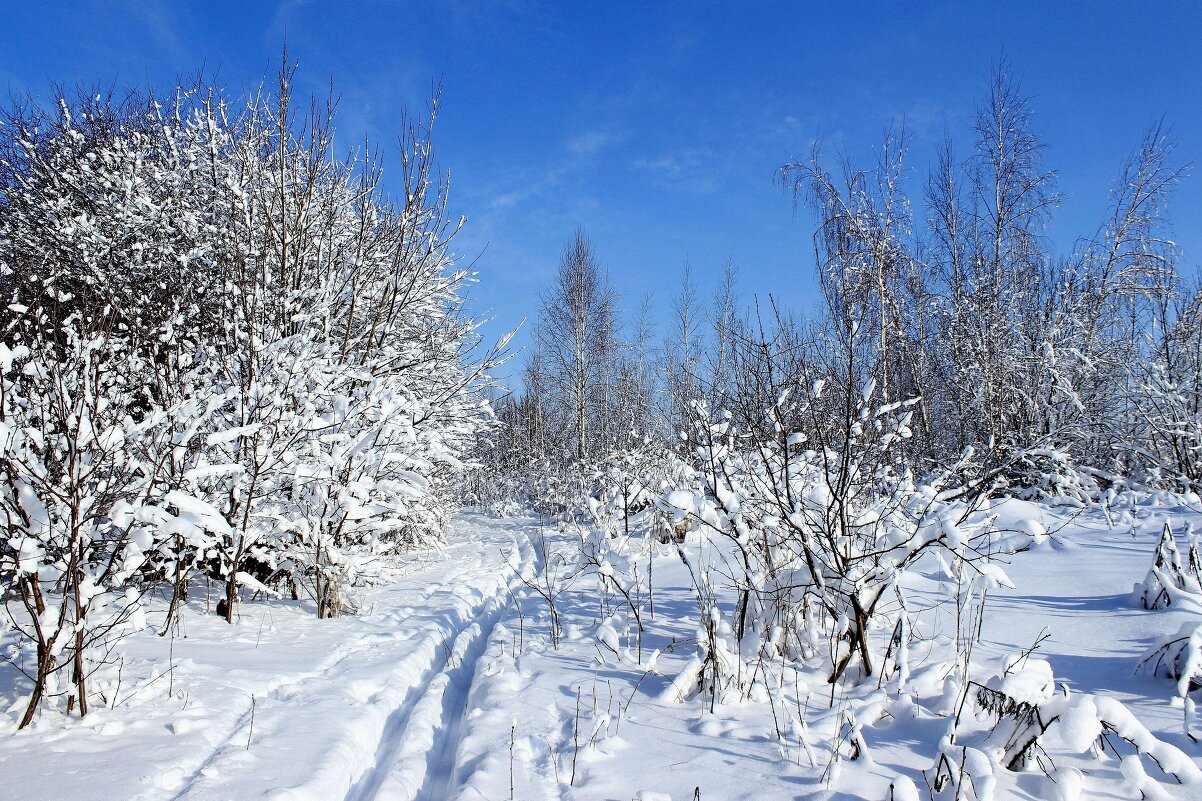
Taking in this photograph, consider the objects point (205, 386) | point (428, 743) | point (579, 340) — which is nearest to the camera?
point (428, 743)

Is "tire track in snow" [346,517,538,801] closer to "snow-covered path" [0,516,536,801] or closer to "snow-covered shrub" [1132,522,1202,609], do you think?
"snow-covered path" [0,516,536,801]

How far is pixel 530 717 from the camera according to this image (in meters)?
3.20

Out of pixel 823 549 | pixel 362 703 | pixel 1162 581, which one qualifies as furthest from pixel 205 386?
pixel 1162 581

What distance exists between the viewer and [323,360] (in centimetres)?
563

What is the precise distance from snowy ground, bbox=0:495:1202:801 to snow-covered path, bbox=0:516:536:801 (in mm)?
12

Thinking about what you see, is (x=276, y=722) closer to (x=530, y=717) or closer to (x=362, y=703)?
(x=362, y=703)

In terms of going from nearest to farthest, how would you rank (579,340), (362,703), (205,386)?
(362,703) → (205,386) → (579,340)

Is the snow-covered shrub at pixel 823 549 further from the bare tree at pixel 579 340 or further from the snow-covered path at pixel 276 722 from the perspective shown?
the bare tree at pixel 579 340

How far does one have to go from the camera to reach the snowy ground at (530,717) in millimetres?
2406

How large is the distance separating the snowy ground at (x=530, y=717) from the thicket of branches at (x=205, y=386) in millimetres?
470

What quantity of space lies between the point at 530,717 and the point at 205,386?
14.2ft

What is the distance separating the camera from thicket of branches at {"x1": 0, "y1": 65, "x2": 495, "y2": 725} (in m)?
2.96

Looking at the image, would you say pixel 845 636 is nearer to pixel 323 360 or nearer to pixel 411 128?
pixel 323 360

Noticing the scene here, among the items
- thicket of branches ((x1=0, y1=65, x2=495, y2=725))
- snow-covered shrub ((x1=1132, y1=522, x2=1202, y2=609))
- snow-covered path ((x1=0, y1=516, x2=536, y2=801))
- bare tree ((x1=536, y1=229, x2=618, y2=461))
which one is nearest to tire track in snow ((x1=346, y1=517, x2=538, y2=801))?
snow-covered path ((x1=0, y1=516, x2=536, y2=801))
